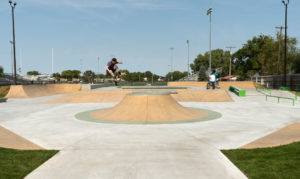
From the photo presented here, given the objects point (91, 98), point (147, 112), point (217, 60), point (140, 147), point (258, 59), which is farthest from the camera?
point (217, 60)

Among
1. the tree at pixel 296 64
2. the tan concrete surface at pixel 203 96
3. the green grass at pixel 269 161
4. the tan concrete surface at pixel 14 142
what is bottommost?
the tan concrete surface at pixel 14 142

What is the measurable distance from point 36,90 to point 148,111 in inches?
847

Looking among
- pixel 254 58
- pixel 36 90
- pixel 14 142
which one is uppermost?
pixel 254 58

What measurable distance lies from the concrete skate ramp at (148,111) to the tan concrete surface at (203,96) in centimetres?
901

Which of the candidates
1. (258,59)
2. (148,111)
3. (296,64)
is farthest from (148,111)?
(258,59)

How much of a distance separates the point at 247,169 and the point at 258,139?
2.83 m

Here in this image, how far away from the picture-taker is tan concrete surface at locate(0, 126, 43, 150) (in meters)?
5.80

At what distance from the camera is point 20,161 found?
4652 mm

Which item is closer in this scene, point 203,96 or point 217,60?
point 203,96

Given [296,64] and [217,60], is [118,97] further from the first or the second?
[217,60]

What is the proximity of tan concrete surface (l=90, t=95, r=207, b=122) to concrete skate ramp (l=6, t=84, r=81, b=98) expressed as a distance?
17.4 metres

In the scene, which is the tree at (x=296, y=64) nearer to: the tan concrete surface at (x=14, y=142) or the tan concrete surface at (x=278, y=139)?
the tan concrete surface at (x=278, y=139)

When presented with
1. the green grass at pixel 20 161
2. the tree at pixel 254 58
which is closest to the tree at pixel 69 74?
the tree at pixel 254 58

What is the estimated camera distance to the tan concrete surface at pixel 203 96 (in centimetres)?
1975
